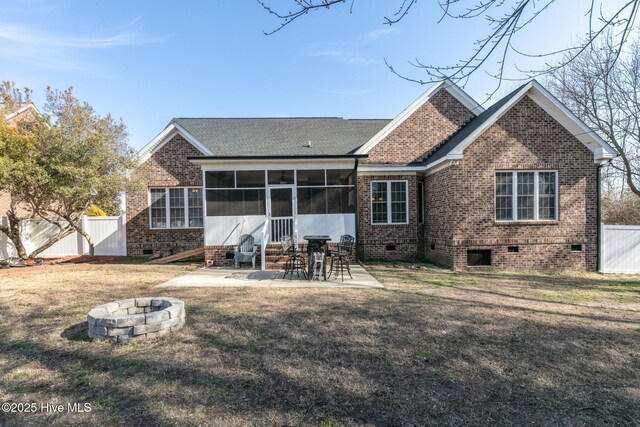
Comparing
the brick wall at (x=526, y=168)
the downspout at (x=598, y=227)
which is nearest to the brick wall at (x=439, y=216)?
the brick wall at (x=526, y=168)

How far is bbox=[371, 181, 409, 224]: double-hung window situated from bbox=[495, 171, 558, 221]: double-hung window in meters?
3.42

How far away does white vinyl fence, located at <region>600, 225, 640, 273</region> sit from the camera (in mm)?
10773

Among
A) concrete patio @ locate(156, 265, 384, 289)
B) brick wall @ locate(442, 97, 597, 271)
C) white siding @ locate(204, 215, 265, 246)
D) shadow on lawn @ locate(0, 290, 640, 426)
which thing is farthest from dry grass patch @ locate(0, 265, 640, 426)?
white siding @ locate(204, 215, 265, 246)

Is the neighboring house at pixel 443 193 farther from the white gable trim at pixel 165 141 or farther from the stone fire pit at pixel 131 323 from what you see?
the stone fire pit at pixel 131 323

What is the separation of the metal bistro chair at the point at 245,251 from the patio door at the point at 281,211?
0.77 metres

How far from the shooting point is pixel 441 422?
2750 mm

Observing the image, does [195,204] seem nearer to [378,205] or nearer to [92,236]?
[92,236]

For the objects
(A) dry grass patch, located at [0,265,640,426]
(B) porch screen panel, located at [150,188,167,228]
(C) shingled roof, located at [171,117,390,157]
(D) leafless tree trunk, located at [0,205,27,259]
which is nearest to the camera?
(A) dry grass patch, located at [0,265,640,426]

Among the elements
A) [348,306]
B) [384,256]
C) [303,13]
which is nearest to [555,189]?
[384,256]

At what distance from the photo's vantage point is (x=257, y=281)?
865 cm

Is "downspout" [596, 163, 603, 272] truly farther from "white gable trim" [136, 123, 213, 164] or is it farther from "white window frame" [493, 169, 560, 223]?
"white gable trim" [136, 123, 213, 164]

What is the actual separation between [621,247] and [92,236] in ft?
69.8

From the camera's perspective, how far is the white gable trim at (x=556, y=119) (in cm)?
1038

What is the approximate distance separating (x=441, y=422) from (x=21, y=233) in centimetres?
1893
